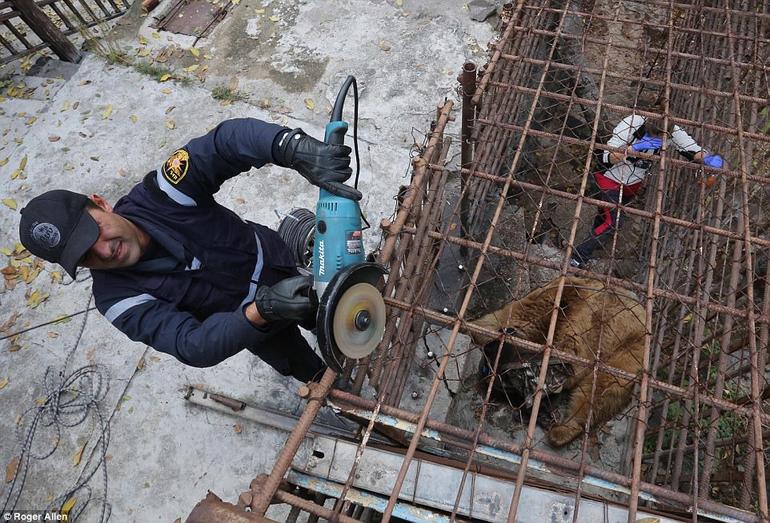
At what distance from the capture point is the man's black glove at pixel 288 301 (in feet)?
6.76

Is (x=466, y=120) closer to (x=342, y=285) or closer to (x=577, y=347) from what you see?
(x=577, y=347)

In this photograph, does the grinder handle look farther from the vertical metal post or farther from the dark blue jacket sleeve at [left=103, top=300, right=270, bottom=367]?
the dark blue jacket sleeve at [left=103, top=300, right=270, bottom=367]

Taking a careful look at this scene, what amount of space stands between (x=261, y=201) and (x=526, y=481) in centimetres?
361

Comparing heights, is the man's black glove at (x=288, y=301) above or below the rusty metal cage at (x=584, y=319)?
above

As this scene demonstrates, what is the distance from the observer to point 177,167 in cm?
242

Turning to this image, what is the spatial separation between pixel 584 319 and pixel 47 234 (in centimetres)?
334

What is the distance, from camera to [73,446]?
3.66m

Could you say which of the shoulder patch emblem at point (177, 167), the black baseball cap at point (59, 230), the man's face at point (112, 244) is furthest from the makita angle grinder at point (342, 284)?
the black baseball cap at point (59, 230)

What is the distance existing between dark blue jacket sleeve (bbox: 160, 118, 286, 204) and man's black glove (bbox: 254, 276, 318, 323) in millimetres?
749

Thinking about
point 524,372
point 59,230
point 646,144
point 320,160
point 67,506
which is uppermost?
point 59,230

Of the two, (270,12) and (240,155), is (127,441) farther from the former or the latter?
(270,12)

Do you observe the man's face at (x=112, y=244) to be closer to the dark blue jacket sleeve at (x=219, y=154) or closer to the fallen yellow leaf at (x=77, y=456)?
the dark blue jacket sleeve at (x=219, y=154)

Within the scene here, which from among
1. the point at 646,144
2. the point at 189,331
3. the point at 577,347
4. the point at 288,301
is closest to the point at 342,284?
the point at 288,301

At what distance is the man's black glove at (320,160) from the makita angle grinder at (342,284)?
55 mm
